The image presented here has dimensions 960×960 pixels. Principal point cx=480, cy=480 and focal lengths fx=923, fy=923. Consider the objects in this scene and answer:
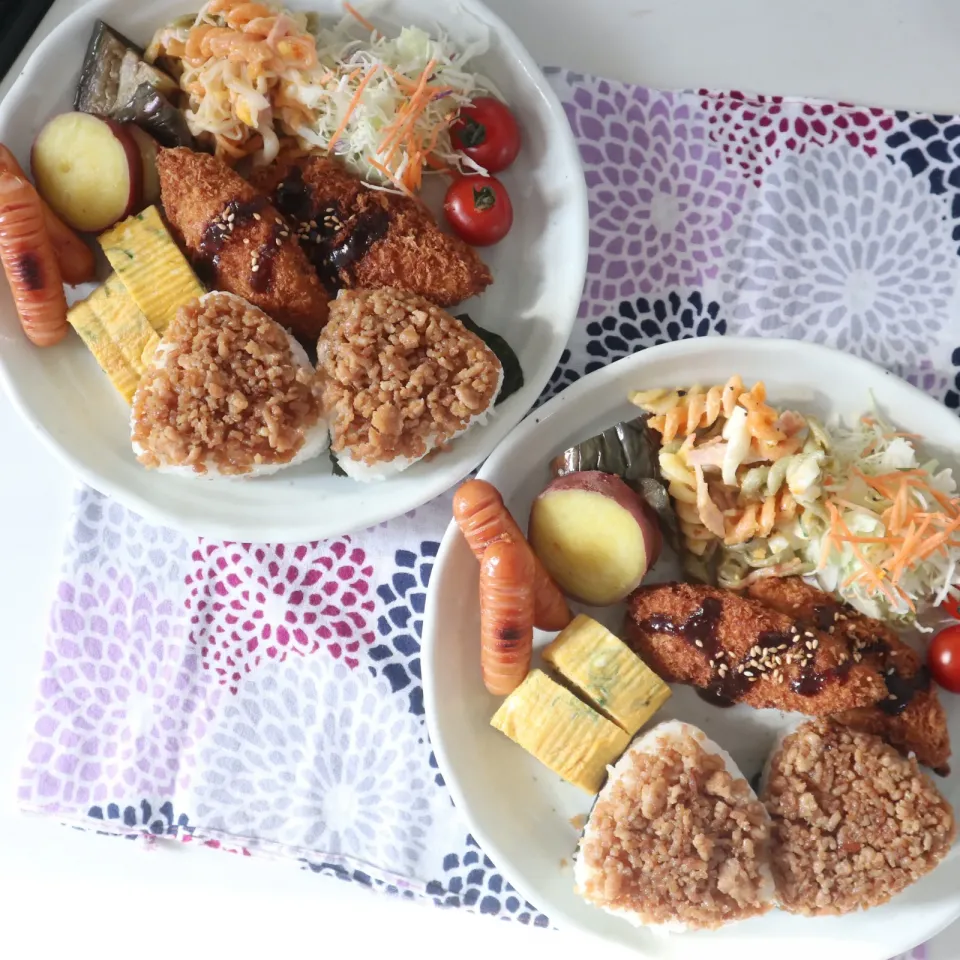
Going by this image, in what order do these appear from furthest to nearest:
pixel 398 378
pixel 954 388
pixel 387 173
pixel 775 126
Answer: pixel 775 126 < pixel 954 388 < pixel 387 173 < pixel 398 378

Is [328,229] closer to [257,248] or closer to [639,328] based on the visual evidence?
[257,248]

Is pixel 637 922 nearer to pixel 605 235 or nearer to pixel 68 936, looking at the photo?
pixel 68 936

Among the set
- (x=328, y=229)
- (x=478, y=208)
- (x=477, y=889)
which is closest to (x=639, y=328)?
(x=478, y=208)

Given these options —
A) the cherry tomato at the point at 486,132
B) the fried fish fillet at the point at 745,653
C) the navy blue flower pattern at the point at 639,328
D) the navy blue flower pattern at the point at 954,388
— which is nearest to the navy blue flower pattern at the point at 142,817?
the fried fish fillet at the point at 745,653

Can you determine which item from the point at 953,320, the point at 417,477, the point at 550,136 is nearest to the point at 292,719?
the point at 417,477

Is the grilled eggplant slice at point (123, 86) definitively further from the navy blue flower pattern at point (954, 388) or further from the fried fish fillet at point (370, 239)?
the navy blue flower pattern at point (954, 388)

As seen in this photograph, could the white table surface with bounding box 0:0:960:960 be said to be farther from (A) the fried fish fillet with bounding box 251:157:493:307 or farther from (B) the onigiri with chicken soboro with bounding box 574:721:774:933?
(A) the fried fish fillet with bounding box 251:157:493:307
